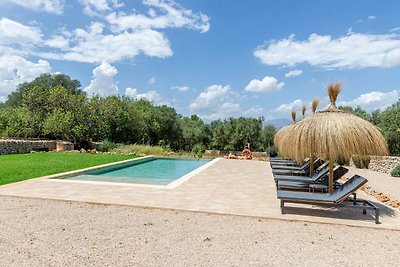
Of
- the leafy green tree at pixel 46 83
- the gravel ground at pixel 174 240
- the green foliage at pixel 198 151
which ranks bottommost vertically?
the gravel ground at pixel 174 240

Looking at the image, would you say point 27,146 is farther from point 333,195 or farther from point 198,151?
point 333,195

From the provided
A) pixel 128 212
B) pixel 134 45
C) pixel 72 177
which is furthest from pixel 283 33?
pixel 128 212

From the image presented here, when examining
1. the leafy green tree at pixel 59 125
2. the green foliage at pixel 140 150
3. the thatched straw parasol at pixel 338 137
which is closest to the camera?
the thatched straw parasol at pixel 338 137

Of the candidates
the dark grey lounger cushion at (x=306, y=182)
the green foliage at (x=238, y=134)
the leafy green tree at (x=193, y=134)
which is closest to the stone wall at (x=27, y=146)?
the green foliage at (x=238, y=134)

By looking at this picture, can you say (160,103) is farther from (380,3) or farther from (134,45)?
(380,3)

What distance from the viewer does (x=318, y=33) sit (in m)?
20.2

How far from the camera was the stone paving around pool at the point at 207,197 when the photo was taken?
6.43m

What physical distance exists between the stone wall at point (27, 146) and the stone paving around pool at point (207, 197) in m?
10.7

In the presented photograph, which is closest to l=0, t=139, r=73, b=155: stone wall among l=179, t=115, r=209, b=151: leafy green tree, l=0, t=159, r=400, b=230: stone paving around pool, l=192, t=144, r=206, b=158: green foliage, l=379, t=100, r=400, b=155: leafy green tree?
l=192, t=144, r=206, b=158: green foliage

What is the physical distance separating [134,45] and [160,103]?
1217cm

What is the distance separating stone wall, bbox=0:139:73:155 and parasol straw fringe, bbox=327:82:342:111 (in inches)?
735

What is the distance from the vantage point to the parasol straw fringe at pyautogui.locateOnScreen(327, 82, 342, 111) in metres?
7.10

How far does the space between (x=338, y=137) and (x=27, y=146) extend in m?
19.6

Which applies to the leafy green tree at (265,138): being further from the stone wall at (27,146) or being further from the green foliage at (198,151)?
the stone wall at (27,146)
